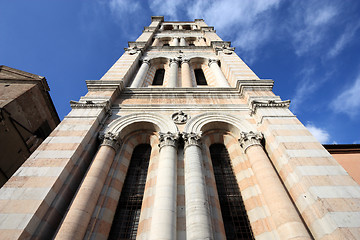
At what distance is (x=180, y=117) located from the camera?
28.5ft

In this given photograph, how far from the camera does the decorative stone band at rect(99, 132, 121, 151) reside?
7473mm

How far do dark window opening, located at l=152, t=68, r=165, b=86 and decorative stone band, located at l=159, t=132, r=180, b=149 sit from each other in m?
6.63

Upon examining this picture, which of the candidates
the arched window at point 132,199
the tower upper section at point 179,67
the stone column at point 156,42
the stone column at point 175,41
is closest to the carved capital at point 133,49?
the tower upper section at point 179,67

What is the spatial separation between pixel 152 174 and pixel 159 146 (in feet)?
3.58

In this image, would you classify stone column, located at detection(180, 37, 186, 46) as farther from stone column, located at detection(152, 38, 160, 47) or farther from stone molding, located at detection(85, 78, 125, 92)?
stone molding, located at detection(85, 78, 125, 92)

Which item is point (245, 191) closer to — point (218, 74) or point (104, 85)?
point (104, 85)

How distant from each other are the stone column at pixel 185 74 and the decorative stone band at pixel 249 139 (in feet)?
18.0

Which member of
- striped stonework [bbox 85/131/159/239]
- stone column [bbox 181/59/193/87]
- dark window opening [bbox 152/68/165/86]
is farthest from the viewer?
dark window opening [bbox 152/68/165/86]

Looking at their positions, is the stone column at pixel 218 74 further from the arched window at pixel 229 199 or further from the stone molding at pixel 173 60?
the arched window at pixel 229 199

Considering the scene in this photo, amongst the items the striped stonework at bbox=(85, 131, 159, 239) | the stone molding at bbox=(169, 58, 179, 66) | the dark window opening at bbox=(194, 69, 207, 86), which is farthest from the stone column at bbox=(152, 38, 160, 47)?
the striped stonework at bbox=(85, 131, 159, 239)

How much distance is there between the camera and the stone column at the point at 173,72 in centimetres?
1223

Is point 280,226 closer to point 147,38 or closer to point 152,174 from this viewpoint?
point 152,174

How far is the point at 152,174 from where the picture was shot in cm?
713

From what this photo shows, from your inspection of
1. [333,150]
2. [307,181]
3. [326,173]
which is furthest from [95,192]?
[333,150]
